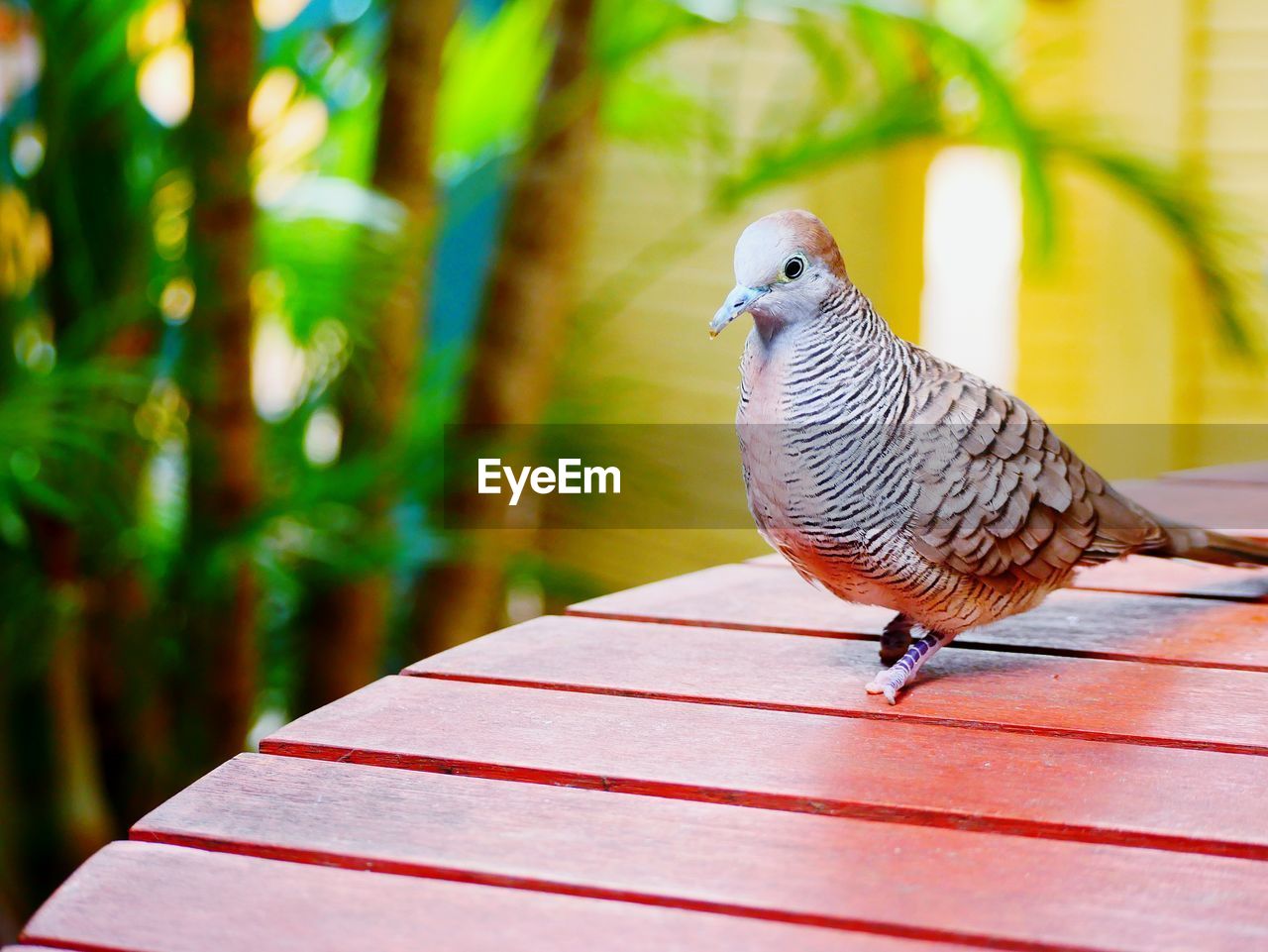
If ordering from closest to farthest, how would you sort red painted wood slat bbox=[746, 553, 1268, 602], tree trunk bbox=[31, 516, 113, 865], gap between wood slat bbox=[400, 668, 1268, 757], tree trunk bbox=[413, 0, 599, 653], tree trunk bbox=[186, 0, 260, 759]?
gap between wood slat bbox=[400, 668, 1268, 757] → red painted wood slat bbox=[746, 553, 1268, 602] → tree trunk bbox=[186, 0, 260, 759] → tree trunk bbox=[31, 516, 113, 865] → tree trunk bbox=[413, 0, 599, 653]

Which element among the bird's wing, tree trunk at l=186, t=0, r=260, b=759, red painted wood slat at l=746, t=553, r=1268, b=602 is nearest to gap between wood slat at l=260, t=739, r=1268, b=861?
the bird's wing

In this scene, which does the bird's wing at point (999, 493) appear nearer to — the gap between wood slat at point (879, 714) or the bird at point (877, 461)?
the bird at point (877, 461)

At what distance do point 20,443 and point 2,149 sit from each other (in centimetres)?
65

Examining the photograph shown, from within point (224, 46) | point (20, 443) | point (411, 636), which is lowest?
point (411, 636)

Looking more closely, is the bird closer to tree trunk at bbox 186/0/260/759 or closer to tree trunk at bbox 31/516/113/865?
tree trunk at bbox 186/0/260/759

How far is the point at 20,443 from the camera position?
68.6 inches

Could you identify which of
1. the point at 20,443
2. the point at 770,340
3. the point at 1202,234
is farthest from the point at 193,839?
the point at 1202,234

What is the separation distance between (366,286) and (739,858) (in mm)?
1510

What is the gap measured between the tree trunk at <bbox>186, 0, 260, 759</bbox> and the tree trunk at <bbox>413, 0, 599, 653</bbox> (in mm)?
455

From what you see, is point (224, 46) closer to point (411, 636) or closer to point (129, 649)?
point (129, 649)

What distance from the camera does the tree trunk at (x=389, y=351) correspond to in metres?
2.23

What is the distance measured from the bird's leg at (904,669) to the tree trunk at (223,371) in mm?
1198

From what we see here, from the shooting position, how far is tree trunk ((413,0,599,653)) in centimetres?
247

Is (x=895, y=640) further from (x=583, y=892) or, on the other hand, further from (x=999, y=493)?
(x=583, y=892)
